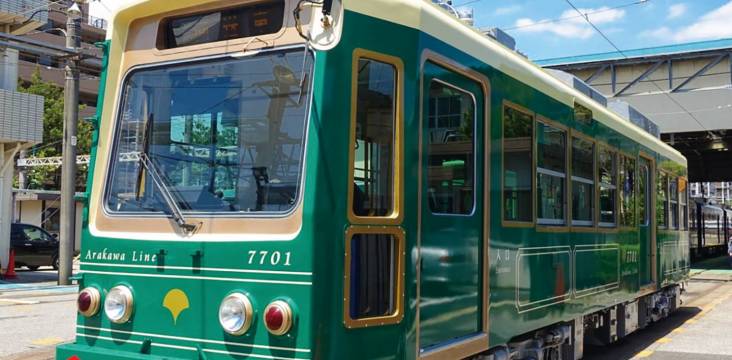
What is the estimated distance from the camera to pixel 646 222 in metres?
10.1

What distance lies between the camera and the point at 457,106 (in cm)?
501

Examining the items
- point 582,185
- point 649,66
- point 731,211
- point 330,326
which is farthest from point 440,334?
point 731,211

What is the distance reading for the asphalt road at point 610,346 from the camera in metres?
9.24

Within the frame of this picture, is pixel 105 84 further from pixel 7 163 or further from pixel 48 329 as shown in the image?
pixel 7 163

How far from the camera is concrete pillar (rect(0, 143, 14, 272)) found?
62.4ft

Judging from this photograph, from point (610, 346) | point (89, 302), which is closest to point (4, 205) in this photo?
point (610, 346)

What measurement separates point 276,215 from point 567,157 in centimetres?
387

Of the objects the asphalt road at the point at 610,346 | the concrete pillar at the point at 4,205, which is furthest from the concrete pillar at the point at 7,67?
the asphalt road at the point at 610,346

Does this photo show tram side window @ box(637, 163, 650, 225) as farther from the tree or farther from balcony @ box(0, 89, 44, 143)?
the tree

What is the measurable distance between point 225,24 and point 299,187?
1219 mm

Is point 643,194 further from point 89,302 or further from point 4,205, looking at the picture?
point 4,205

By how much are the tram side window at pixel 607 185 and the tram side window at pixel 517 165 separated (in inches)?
88.6

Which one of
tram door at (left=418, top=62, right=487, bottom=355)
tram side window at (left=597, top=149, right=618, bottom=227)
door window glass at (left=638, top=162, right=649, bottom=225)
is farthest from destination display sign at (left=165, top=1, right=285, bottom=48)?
door window glass at (left=638, top=162, right=649, bottom=225)

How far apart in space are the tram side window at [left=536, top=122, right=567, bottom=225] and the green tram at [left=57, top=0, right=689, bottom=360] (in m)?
0.67
